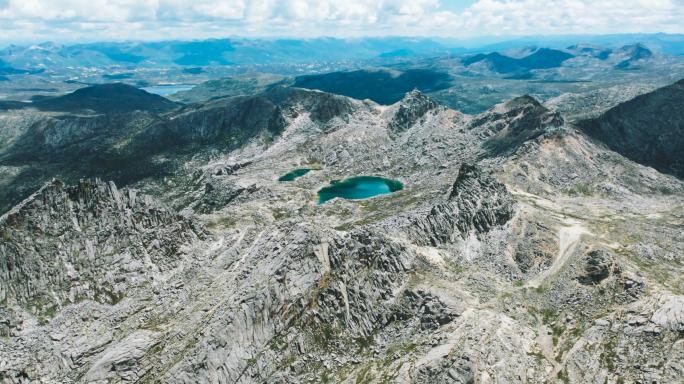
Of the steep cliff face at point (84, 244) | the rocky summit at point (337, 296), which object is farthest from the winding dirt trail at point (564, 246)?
the steep cliff face at point (84, 244)

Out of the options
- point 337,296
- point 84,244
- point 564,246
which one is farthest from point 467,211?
point 84,244

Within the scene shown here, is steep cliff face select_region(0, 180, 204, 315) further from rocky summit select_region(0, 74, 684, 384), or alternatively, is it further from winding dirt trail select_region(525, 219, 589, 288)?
winding dirt trail select_region(525, 219, 589, 288)

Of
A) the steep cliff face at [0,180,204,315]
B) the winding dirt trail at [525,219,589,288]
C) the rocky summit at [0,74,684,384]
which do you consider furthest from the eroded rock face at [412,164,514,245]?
the steep cliff face at [0,180,204,315]

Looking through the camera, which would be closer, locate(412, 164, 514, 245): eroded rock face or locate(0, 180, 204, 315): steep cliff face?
locate(0, 180, 204, 315): steep cliff face

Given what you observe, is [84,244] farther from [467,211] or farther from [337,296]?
[467,211]

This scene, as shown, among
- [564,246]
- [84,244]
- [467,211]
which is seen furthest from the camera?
[467,211]

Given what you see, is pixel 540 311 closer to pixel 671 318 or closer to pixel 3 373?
pixel 671 318

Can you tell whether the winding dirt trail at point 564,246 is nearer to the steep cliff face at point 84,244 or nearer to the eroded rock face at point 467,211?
the eroded rock face at point 467,211

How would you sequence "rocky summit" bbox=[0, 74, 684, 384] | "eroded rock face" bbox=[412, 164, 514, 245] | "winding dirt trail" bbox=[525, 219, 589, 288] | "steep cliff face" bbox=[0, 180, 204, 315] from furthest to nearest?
1. "eroded rock face" bbox=[412, 164, 514, 245]
2. "winding dirt trail" bbox=[525, 219, 589, 288]
3. "steep cliff face" bbox=[0, 180, 204, 315]
4. "rocky summit" bbox=[0, 74, 684, 384]
